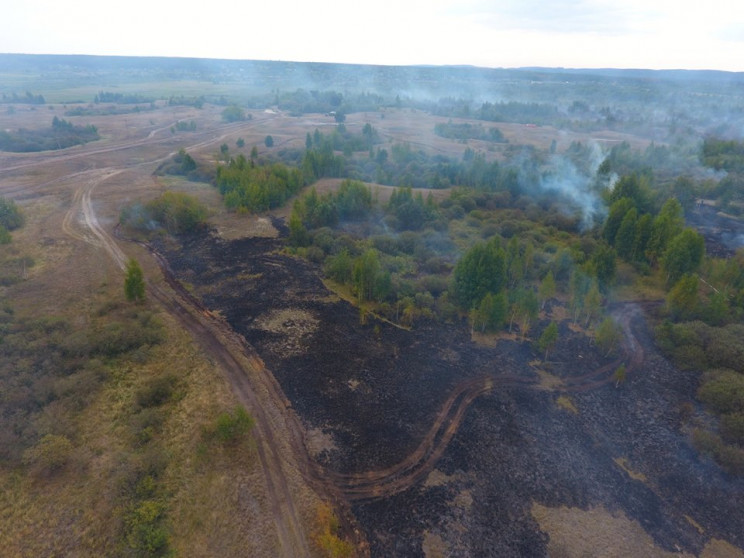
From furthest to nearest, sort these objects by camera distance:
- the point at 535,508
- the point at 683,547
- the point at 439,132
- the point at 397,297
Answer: the point at 439,132 → the point at 397,297 → the point at 535,508 → the point at 683,547

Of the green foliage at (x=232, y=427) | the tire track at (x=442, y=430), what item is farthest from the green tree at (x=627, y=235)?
the green foliage at (x=232, y=427)

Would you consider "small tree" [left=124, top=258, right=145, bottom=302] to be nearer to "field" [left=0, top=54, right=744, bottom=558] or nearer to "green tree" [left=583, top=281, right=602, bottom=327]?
"field" [left=0, top=54, right=744, bottom=558]

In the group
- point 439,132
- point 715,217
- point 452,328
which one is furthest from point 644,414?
point 439,132

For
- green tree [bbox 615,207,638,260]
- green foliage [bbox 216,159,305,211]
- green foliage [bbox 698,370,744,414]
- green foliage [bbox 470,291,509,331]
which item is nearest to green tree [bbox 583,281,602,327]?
green foliage [bbox 470,291,509,331]

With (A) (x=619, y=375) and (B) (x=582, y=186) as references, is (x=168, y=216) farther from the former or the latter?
(B) (x=582, y=186)

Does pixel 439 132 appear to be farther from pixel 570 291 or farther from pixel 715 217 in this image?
pixel 570 291

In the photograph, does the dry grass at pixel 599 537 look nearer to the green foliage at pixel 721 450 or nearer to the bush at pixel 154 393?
the green foliage at pixel 721 450

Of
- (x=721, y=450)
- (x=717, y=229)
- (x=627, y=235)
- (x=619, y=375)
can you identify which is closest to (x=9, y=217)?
(x=619, y=375)
